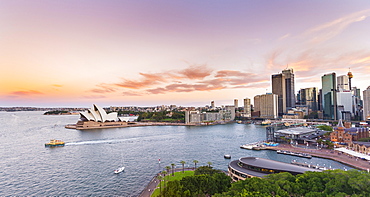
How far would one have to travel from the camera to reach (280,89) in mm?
139375

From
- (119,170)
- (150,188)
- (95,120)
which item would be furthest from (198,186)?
(95,120)

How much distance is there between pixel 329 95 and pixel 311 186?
11875 cm

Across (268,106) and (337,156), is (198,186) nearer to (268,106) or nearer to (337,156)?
(337,156)

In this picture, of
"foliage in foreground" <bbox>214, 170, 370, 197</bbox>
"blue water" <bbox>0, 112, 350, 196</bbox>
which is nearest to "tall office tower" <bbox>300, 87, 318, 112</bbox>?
"blue water" <bbox>0, 112, 350, 196</bbox>

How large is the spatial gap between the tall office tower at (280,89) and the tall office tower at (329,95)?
26.9m

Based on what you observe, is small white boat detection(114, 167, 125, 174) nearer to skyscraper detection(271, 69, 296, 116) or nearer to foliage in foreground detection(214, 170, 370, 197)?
foliage in foreground detection(214, 170, 370, 197)

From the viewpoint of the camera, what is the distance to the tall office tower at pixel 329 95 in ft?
330

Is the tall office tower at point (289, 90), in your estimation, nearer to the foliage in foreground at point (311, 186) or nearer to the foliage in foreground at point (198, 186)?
the foliage in foreground at point (311, 186)

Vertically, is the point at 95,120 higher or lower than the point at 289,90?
lower

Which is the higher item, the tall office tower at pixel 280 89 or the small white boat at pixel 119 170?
the tall office tower at pixel 280 89

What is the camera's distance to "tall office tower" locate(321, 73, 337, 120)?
330 feet

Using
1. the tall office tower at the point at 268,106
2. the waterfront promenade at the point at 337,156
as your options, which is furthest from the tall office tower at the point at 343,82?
the waterfront promenade at the point at 337,156

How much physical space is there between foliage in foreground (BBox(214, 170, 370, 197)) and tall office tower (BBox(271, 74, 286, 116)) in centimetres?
13350

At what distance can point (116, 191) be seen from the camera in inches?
647
